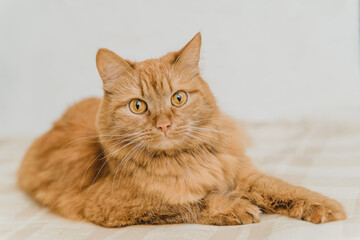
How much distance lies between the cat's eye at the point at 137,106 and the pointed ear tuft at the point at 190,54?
0.98ft

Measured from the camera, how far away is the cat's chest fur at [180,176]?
6.51ft

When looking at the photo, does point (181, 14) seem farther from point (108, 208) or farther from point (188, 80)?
point (108, 208)

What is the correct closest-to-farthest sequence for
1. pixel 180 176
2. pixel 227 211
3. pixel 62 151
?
1. pixel 227 211
2. pixel 180 176
3. pixel 62 151

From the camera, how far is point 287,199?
1.95 metres

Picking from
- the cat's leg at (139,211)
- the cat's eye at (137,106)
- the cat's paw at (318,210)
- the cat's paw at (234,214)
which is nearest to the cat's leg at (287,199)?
the cat's paw at (318,210)

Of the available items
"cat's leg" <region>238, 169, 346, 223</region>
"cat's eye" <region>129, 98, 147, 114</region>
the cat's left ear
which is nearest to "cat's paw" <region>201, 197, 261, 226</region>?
"cat's leg" <region>238, 169, 346, 223</region>

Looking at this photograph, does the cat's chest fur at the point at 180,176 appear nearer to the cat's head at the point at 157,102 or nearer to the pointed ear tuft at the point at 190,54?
the cat's head at the point at 157,102

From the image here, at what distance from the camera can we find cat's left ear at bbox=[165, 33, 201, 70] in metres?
2.08

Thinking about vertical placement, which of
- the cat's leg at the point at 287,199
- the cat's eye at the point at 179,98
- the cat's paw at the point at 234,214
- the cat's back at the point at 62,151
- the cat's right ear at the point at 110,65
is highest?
the cat's right ear at the point at 110,65

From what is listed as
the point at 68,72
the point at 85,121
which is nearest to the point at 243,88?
the point at 68,72

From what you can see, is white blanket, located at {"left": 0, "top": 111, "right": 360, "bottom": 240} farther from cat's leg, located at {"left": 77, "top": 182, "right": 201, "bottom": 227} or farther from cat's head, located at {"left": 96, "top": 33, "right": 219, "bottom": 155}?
cat's head, located at {"left": 96, "top": 33, "right": 219, "bottom": 155}

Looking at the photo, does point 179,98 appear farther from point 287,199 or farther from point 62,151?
point 62,151

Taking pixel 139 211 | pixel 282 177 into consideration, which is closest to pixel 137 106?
pixel 139 211

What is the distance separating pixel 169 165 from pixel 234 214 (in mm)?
401
